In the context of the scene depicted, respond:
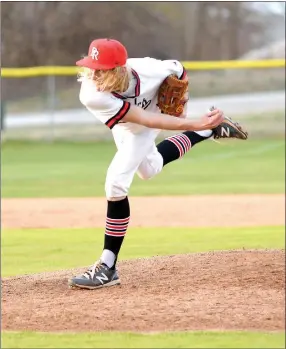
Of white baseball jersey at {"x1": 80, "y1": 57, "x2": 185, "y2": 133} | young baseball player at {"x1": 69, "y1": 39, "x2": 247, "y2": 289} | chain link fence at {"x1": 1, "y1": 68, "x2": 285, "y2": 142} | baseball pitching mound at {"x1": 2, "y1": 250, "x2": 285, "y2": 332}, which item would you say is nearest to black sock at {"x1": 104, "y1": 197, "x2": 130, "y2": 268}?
young baseball player at {"x1": 69, "y1": 39, "x2": 247, "y2": 289}

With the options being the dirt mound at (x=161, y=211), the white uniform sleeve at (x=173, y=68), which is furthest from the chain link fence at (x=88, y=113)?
the white uniform sleeve at (x=173, y=68)

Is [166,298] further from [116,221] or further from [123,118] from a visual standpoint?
[123,118]

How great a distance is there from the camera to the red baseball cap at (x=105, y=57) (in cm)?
514

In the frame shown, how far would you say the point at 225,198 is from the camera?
38.2 ft

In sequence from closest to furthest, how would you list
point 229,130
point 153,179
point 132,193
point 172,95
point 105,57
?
point 105,57 → point 172,95 → point 229,130 → point 132,193 → point 153,179

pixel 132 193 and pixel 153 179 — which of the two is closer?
pixel 132 193

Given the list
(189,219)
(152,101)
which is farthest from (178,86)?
(189,219)

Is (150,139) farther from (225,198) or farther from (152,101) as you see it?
(225,198)

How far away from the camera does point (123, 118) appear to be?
521 cm

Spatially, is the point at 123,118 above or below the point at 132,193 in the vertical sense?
above

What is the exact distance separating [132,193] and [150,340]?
8.02m

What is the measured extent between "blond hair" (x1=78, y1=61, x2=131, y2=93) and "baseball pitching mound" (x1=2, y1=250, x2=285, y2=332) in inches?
45.5

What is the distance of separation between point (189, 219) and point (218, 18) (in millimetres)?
20854

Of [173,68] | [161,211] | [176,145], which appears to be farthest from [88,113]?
[173,68]
